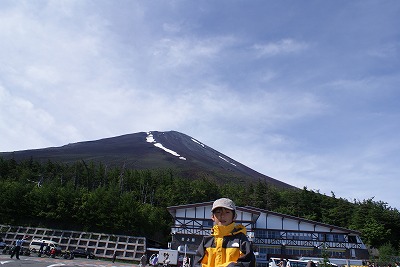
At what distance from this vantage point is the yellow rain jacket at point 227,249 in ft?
9.87

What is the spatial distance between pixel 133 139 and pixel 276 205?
363ft

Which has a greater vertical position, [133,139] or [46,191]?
[133,139]

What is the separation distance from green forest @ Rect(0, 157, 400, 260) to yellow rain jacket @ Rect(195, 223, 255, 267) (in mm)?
35146

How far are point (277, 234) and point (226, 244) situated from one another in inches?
1363

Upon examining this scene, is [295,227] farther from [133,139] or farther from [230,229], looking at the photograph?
[133,139]

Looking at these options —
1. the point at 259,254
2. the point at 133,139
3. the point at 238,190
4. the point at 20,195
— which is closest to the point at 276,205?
the point at 238,190

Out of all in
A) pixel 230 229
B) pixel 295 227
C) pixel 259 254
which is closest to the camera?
pixel 230 229

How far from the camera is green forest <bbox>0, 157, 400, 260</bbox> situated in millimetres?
36844

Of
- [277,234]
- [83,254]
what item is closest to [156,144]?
[277,234]

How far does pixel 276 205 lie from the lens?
5188 centimetres

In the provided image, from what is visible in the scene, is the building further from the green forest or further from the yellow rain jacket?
the yellow rain jacket

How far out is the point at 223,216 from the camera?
3307 millimetres

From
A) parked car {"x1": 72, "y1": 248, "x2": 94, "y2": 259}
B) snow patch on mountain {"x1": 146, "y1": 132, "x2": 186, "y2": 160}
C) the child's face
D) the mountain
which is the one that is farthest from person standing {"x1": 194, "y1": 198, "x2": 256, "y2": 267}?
snow patch on mountain {"x1": 146, "y1": 132, "x2": 186, "y2": 160}

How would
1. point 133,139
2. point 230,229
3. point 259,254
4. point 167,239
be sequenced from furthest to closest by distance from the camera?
point 133,139 < point 167,239 < point 259,254 < point 230,229
